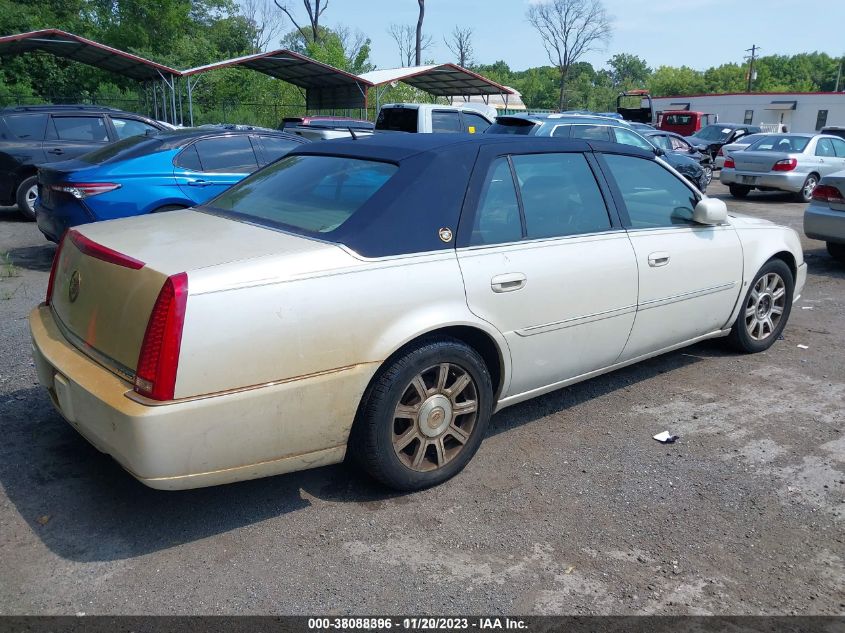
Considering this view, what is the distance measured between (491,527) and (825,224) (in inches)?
298

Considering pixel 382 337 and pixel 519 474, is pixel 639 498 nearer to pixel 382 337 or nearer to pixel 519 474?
pixel 519 474

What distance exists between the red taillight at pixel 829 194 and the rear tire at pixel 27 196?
35.4 ft

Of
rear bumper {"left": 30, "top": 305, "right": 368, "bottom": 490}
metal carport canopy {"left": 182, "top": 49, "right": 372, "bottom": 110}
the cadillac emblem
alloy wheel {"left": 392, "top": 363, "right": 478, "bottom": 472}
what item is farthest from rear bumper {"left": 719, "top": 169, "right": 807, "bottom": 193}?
the cadillac emblem

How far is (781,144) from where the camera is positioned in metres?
16.5

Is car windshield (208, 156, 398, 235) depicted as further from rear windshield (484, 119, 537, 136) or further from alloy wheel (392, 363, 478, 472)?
rear windshield (484, 119, 537, 136)

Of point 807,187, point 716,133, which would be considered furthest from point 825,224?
point 716,133

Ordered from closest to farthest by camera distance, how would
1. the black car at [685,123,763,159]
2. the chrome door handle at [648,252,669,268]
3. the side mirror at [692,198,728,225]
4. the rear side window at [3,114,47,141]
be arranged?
the chrome door handle at [648,252,669,268] < the side mirror at [692,198,728,225] < the rear side window at [3,114,47,141] < the black car at [685,123,763,159]

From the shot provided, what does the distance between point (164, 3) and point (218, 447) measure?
121 feet

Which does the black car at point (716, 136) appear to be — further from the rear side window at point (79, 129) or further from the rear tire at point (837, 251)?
the rear side window at point (79, 129)

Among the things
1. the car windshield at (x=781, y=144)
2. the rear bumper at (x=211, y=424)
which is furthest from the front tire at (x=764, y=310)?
the car windshield at (x=781, y=144)

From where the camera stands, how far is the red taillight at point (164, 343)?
2.71 m

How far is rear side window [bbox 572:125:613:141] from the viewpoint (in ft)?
42.1

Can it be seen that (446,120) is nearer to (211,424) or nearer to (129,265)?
(129,265)

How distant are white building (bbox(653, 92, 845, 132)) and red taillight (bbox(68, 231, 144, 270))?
50.4 m
